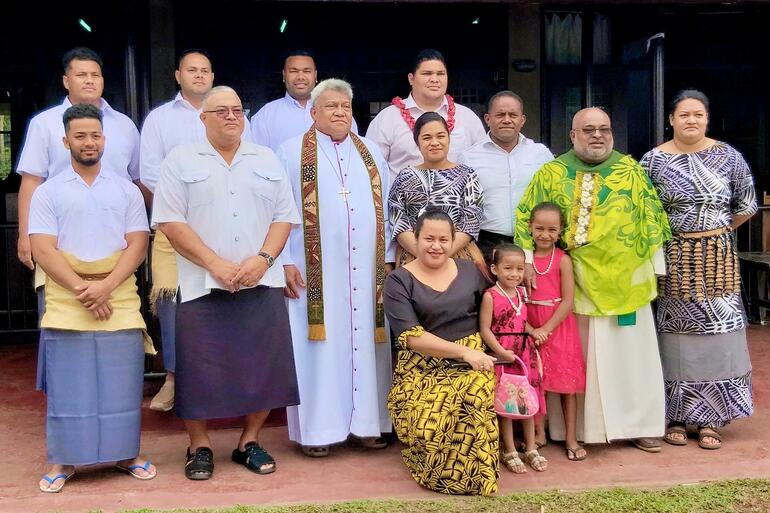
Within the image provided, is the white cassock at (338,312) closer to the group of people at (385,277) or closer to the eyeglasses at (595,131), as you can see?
the group of people at (385,277)

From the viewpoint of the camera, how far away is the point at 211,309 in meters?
4.25

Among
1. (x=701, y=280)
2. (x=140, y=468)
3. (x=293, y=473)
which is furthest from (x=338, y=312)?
(x=701, y=280)

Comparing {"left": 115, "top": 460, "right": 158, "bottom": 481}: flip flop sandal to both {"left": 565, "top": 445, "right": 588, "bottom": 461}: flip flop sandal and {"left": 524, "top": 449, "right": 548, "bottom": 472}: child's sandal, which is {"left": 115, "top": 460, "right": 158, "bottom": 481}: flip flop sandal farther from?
{"left": 565, "top": 445, "right": 588, "bottom": 461}: flip flop sandal

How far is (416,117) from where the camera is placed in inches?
204

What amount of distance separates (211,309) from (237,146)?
2.64 feet

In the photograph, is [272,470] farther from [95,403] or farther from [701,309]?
[701,309]

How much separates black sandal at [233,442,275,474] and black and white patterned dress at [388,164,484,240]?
130 cm

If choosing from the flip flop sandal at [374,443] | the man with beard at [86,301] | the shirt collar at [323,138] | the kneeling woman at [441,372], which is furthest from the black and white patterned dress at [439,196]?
the man with beard at [86,301]

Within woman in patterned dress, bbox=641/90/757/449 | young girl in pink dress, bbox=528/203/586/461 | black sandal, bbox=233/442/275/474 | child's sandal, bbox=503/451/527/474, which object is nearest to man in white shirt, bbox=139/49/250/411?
black sandal, bbox=233/442/275/474

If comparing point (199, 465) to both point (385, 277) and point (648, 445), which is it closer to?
point (385, 277)

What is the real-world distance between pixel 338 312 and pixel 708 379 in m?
2.04

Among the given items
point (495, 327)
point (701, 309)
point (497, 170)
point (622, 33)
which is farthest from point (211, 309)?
point (622, 33)

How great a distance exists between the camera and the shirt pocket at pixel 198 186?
418 centimetres

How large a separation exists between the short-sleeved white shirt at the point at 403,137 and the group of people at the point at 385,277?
0.01 m
